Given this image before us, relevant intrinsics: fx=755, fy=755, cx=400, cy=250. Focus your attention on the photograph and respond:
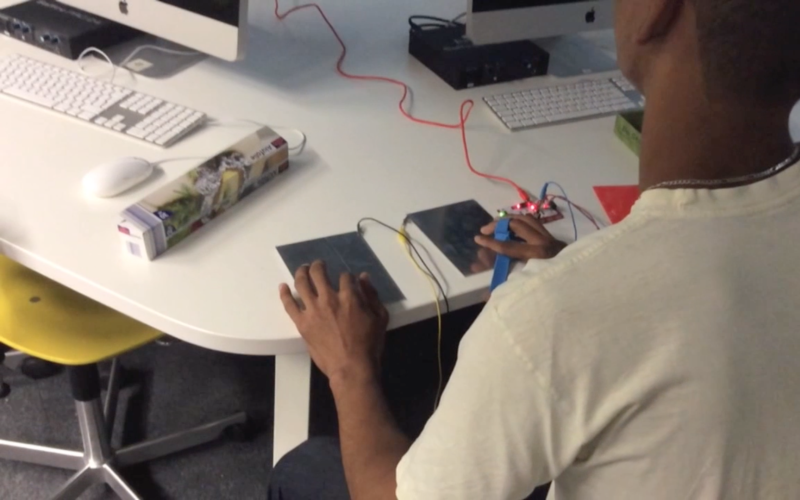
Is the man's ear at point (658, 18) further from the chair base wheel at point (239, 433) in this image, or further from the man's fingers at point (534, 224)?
the chair base wheel at point (239, 433)

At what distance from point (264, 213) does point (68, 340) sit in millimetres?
395

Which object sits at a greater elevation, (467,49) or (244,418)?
(467,49)

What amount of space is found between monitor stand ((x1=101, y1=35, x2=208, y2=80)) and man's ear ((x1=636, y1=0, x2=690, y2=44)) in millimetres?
1029

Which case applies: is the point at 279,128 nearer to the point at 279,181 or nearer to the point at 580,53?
the point at 279,181

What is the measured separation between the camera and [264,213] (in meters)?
1.07

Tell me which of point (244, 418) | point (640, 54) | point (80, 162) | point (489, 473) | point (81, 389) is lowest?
point (244, 418)

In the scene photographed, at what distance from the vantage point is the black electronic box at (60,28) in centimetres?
144

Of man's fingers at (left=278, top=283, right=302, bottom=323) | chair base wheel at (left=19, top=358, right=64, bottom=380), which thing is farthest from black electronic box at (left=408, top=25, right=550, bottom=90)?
→ chair base wheel at (left=19, top=358, right=64, bottom=380)

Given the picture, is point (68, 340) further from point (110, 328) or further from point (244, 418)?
point (244, 418)

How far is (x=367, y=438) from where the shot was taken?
851 mm

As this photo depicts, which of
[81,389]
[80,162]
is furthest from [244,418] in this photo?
[80,162]

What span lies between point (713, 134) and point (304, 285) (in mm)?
506

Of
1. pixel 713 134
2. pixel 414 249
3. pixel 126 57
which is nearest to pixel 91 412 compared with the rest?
pixel 126 57

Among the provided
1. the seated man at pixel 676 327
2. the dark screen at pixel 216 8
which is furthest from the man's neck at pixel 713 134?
the dark screen at pixel 216 8
